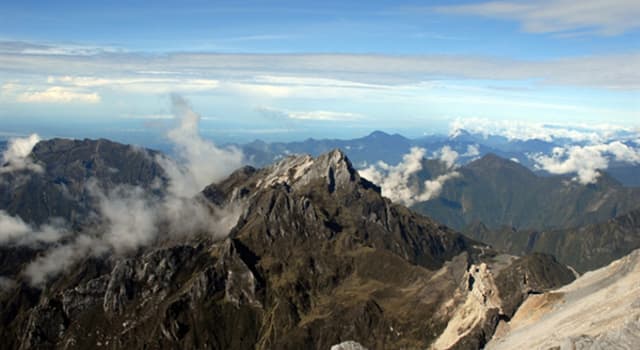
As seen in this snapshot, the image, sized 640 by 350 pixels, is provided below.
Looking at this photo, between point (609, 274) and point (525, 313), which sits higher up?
point (609, 274)

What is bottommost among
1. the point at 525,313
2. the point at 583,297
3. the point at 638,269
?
the point at 525,313

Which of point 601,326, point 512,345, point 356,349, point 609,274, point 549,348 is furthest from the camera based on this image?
point 609,274

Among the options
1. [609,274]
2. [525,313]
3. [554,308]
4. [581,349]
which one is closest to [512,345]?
[554,308]

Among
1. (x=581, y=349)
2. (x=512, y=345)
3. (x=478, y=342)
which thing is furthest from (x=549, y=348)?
(x=478, y=342)

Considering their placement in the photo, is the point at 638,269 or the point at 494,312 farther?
the point at 494,312

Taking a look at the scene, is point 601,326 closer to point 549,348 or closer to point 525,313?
point 549,348

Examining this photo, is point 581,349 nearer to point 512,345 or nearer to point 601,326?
point 601,326

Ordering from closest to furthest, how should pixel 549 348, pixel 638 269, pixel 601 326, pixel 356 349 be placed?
1. pixel 356 349
2. pixel 549 348
3. pixel 601 326
4. pixel 638 269
